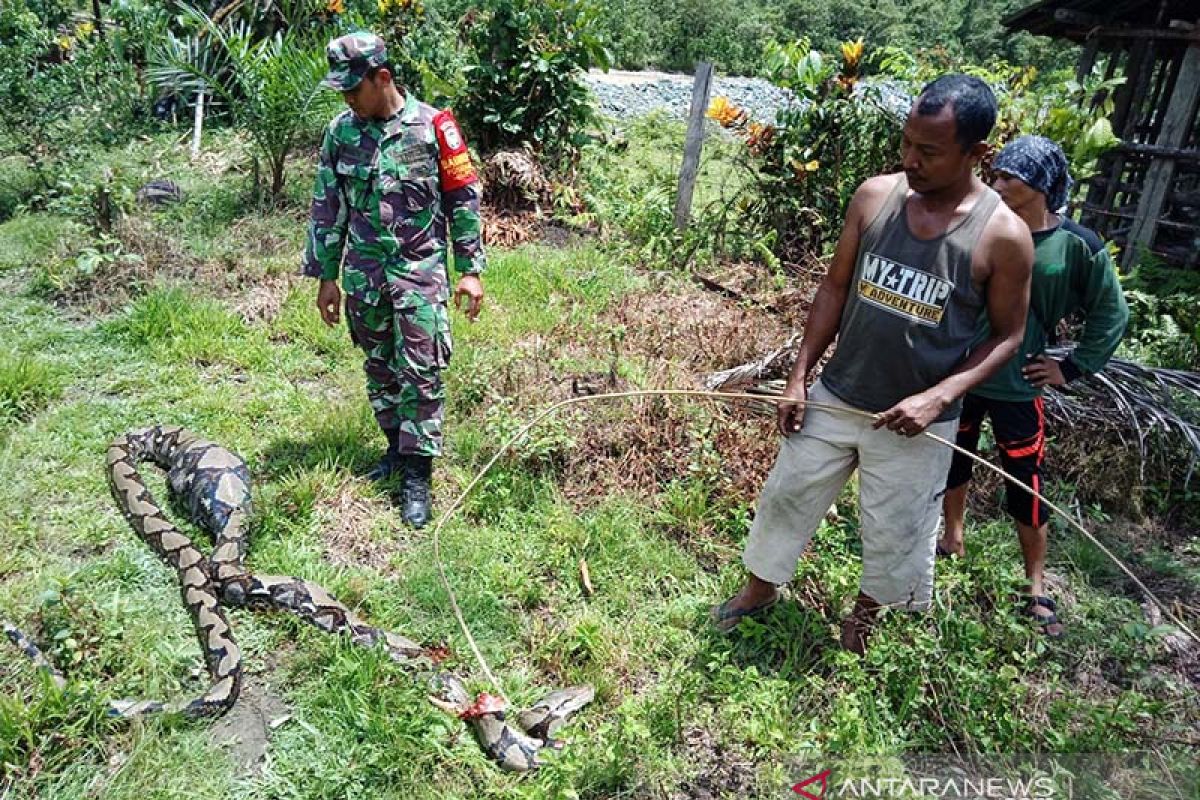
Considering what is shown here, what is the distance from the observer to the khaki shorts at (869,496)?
292 centimetres

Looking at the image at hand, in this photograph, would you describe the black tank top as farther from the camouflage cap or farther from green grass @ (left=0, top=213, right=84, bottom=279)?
green grass @ (left=0, top=213, right=84, bottom=279)

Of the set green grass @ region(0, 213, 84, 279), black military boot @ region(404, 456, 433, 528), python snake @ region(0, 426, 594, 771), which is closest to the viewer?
python snake @ region(0, 426, 594, 771)

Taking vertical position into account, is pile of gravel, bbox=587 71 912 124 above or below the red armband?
below

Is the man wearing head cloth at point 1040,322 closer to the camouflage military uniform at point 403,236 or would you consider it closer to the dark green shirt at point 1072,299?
the dark green shirt at point 1072,299

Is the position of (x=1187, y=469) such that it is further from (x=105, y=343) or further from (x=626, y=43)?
(x=626, y=43)

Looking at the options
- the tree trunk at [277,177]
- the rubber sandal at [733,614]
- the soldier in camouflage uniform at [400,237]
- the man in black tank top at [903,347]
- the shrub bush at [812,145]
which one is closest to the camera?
the man in black tank top at [903,347]

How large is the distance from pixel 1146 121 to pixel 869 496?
10268 millimetres

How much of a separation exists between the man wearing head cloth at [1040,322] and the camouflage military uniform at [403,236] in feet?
8.27

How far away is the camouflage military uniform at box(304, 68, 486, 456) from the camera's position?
153 inches

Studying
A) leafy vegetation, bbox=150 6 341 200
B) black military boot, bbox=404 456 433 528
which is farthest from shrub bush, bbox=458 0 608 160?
black military boot, bbox=404 456 433 528

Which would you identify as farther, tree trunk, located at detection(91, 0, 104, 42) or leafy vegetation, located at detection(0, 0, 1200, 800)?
tree trunk, located at detection(91, 0, 104, 42)

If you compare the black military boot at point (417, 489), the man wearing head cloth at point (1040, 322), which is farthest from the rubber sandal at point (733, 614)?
the black military boot at point (417, 489)

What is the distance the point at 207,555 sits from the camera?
3873mm

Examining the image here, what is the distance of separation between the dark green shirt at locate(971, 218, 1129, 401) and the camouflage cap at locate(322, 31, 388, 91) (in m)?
3.04
